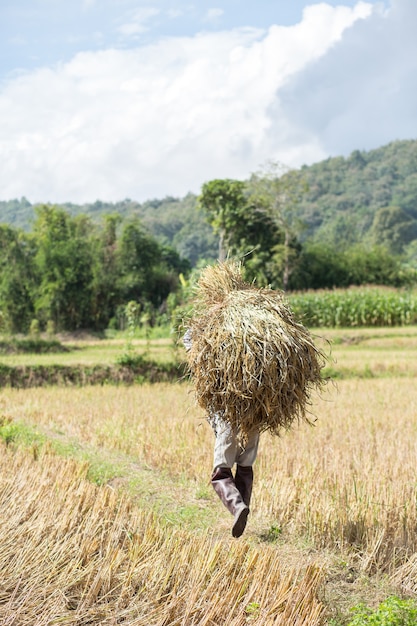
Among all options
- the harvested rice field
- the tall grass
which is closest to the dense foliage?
the tall grass

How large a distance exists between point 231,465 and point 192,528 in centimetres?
68

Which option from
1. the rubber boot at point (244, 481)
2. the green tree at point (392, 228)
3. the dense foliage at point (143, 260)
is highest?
the green tree at point (392, 228)

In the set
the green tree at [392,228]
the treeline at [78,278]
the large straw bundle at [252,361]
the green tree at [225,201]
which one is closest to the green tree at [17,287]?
the treeline at [78,278]

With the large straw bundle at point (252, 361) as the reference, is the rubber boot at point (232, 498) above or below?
below

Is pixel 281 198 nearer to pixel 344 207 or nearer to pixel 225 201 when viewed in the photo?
pixel 225 201

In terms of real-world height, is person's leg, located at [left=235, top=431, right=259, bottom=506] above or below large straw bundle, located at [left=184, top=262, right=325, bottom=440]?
below

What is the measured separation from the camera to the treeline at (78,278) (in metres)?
26.1

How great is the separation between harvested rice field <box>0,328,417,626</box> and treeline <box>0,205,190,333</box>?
1836 cm

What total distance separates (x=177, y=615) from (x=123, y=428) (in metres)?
4.50

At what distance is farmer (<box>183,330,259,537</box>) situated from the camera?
411 cm

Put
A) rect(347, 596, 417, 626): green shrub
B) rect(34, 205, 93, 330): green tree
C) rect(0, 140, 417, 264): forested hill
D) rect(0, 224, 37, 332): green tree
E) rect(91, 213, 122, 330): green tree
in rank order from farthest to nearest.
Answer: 1. rect(0, 140, 417, 264): forested hill
2. rect(91, 213, 122, 330): green tree
3. rect(0, 224, 37, 332): green tree
4. rect(34, 205, 93, 330): green tree
5. rect(347, 596, 417, 626): green shrub

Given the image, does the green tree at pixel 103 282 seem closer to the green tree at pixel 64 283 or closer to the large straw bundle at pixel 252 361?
the green tree at pixel 64 283

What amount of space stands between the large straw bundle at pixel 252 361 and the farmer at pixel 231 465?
0.30 feet

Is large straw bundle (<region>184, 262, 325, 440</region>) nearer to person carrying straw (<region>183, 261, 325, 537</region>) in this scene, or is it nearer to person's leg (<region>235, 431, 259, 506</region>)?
person carrying straw (<region>183, 261, 325, 537</region>)
